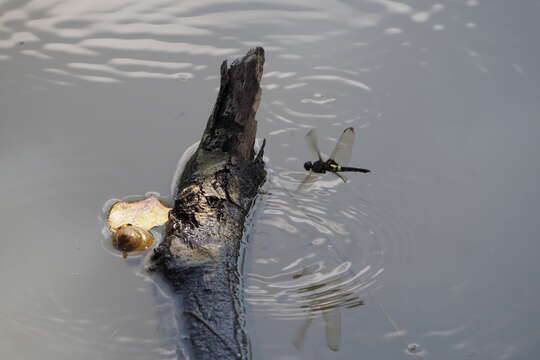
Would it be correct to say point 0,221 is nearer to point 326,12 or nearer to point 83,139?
point 83,139

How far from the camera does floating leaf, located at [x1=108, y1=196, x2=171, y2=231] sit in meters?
3.09

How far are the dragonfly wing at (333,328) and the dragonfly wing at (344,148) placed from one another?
0.92 m

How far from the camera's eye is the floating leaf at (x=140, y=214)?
309 centimetres

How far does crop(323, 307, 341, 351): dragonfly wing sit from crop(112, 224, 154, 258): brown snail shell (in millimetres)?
812

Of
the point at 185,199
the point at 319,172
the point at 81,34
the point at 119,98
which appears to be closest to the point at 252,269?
the point at 185,199

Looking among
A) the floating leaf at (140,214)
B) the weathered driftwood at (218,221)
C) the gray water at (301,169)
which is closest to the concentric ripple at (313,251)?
the gray water at (301,169)

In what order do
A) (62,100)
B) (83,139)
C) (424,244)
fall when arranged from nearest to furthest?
(424,244) → (83,139) → (62,100)

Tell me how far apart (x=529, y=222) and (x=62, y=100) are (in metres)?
2.49

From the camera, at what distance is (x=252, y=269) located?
2965mm

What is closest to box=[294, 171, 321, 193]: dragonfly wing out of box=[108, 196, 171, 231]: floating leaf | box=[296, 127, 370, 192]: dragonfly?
box=[296, 127, 370, 192]: dragonfly

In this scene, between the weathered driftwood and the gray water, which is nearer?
the weathered driftwood

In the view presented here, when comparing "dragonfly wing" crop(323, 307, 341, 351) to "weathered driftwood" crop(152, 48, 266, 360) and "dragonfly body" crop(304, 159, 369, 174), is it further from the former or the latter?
"dragonfly body" crop(304, 159, 369, 174)

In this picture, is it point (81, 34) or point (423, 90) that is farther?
point (81, 34)

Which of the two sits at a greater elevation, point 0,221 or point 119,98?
point 119,98
